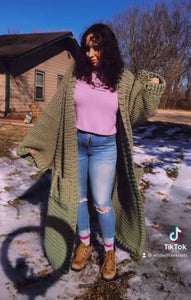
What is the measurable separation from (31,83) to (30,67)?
2.59ft

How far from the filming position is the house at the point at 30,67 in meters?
13.1

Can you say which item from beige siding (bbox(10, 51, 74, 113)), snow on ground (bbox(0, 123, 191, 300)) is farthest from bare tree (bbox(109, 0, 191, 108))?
snow on ground (bbox(0, 123, 191, 300))

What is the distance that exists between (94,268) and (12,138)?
18.6ft

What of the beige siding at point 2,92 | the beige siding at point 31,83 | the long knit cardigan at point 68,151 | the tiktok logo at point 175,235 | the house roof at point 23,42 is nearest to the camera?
the long knit cardigan at point 68,151

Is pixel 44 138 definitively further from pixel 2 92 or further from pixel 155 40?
pixel 155 40

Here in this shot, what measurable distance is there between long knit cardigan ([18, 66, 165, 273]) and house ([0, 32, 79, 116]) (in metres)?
11.2

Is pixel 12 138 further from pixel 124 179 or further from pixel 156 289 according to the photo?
pixel 156 289

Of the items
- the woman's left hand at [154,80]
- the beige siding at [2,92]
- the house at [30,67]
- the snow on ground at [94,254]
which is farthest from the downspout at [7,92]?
the woman's left hand at [154,80]

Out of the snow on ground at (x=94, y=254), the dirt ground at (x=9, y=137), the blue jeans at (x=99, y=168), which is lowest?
the snow on ground at (x=94, y=254)

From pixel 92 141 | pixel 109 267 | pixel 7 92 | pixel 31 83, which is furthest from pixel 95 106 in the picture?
pixel 31 83

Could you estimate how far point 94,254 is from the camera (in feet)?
8.57

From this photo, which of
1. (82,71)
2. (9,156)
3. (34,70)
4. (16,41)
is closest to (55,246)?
(82,71)

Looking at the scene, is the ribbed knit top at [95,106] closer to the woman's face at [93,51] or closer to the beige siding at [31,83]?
the woman's face at [93,51]

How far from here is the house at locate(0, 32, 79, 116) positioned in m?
13.1
